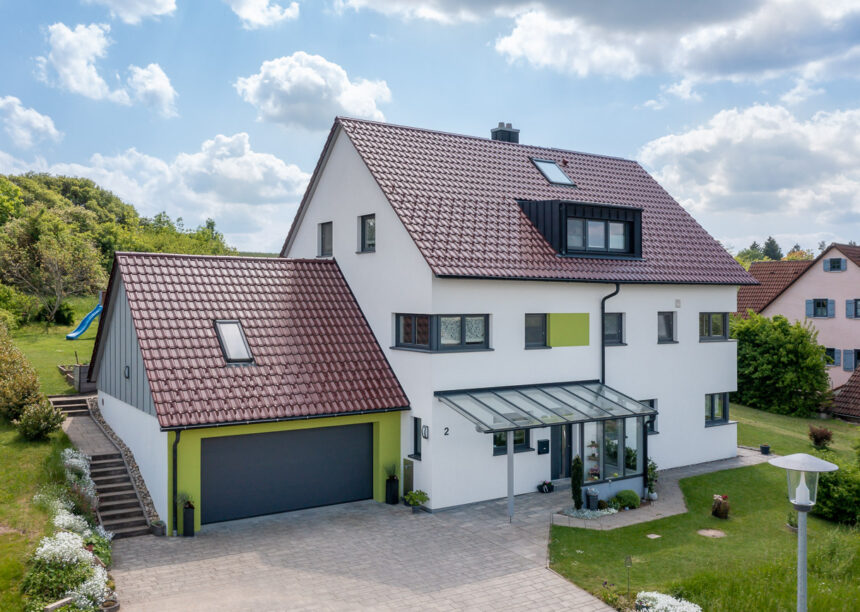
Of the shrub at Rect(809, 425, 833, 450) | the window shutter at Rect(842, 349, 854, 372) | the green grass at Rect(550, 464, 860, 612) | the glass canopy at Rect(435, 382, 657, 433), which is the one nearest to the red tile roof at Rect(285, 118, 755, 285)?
the glass canopy at Rect(435, 382, 657, 433)

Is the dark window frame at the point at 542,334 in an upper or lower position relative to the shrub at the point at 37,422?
upper

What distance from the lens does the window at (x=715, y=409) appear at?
23281 mm

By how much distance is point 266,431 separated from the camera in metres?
15.8

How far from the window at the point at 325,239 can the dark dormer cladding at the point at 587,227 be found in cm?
604

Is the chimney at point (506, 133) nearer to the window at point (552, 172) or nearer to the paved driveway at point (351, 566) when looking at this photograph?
the window at point (552, 172)

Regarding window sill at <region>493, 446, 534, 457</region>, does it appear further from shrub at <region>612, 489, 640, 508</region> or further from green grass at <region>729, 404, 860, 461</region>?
green grass at <region>729, 404, 860, 461</region>

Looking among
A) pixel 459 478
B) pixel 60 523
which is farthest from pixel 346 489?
pixel 60 523

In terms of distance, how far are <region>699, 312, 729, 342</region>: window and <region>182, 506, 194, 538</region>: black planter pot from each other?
16339mm

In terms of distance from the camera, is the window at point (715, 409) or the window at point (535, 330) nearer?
the window at point (535, 330)

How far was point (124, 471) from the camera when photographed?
55.5ft

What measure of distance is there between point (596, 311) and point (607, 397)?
2.58 metres

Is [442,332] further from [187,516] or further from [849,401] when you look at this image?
[849,401]

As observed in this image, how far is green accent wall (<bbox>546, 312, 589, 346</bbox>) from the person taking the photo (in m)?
19.0

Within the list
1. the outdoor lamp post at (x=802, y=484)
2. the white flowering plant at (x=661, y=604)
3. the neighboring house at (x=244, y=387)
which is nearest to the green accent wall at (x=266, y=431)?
the neighboring house at (x=244, y=387)
